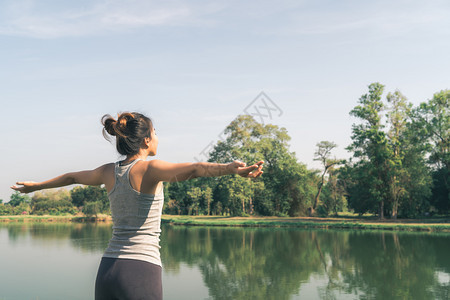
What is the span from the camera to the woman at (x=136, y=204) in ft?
5.23

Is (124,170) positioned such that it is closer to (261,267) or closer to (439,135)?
(261,267)

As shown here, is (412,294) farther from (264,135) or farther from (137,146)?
(264,135)

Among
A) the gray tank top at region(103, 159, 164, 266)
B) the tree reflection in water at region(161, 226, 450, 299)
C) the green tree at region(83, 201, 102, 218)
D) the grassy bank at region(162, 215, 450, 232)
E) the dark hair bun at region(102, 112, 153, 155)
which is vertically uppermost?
the dark hair bun at region(102, 112, 153, 155)

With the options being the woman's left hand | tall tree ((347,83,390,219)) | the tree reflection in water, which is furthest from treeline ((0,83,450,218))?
the woman's left hand

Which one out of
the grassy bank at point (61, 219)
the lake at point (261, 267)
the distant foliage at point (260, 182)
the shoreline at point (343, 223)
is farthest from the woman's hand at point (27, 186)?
the grassy bank at point (61, 219)

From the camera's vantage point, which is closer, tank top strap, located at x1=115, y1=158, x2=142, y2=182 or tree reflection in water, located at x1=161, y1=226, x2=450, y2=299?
tank top strap, located at x1=115, y1=158, x2=142, y2=182

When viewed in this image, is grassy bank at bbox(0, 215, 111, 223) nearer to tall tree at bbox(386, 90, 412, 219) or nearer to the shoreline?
the shoreline

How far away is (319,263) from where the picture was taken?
15.7 m

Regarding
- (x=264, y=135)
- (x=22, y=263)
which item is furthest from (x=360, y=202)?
(x=22, y=263)

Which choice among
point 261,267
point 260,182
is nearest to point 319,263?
point 261,267

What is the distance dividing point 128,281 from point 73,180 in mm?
674

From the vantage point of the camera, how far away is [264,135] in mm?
42656

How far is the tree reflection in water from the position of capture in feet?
37.4

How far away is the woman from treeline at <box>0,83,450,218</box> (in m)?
32.7
